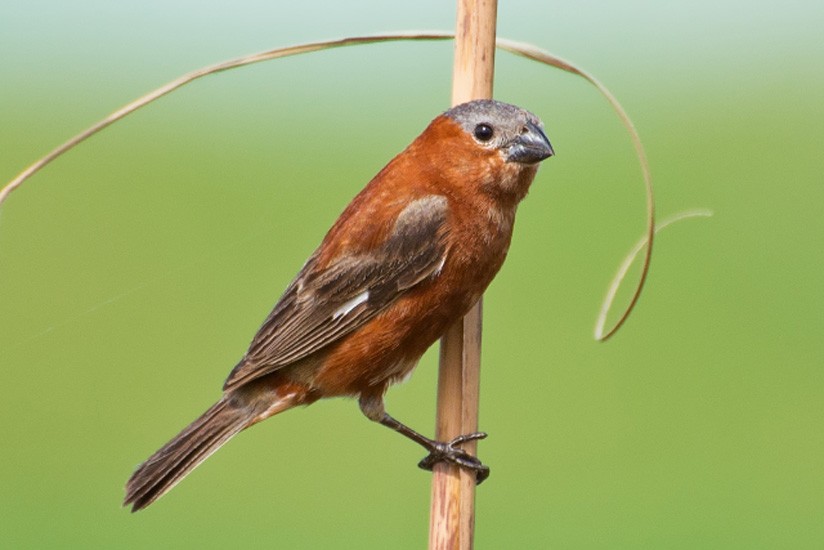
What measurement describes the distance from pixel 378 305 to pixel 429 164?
15.9 inches

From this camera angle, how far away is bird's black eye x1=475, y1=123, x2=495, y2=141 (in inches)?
123

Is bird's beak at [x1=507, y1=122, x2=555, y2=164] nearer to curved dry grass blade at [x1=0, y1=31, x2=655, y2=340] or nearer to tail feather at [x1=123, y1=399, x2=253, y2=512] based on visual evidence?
curved dry grass blade at [x1=0, y1=31, x2=655, y2=340]

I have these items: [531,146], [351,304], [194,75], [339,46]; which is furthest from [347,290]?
[194,75]

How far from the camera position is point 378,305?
11.0 ft

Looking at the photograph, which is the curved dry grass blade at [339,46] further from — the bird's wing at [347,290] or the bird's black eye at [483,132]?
the bird's wing at [347,290]

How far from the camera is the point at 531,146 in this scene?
3086mm

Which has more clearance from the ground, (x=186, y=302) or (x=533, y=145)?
(x=186, y=302)

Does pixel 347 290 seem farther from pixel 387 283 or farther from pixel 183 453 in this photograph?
pixel 183 453

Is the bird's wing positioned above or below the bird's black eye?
below

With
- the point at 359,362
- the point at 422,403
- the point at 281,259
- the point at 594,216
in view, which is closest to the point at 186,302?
the point at 281,259

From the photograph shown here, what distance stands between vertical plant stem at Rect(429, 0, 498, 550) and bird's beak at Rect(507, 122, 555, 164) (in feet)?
0.75

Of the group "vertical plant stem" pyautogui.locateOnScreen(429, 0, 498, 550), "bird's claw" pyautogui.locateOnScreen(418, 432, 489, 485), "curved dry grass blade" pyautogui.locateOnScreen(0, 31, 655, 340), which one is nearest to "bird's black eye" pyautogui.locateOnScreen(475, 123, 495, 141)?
"vertical plant stem" pyautogui.locateOnScreen(429, 0, 498, 550)

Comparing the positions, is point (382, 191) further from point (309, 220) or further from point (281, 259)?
point (309, 220)

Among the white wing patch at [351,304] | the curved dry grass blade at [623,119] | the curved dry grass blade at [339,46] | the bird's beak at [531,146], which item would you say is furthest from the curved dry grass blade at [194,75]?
the white wing patch at [351,304]
